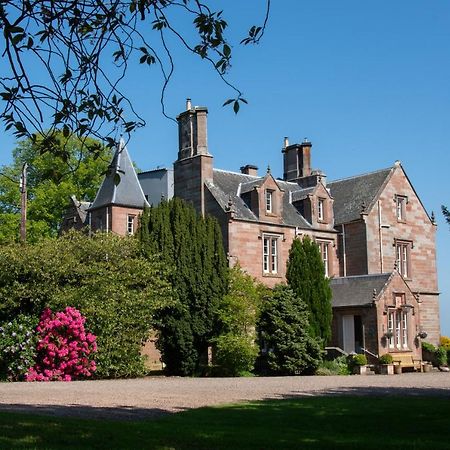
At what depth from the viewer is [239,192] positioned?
3925 centimetres

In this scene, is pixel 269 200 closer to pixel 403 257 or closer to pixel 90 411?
pixel 403 257

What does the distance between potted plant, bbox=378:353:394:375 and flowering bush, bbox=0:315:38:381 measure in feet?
53.3

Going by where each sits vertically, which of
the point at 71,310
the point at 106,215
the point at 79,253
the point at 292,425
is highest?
the point at 106,215

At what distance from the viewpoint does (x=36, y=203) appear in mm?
47969

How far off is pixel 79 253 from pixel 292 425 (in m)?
16.7

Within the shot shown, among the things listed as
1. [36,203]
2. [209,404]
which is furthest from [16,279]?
[36,203]

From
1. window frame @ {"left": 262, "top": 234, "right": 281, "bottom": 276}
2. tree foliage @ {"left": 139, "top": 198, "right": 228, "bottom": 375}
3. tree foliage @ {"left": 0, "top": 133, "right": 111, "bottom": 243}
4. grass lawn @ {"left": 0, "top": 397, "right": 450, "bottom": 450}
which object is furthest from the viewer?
tree foliage @ {"left": 0, "top": 133, "right": 111, "bottom": 243}

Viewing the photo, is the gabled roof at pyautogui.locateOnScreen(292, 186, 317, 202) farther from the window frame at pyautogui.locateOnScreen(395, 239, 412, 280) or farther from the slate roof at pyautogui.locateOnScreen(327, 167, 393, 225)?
the window frame at pyautogui.locateOnScreen(395, 239, 412, 280)

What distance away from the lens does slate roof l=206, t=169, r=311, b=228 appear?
37500mm

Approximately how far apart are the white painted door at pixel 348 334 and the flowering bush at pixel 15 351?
55.5 ft

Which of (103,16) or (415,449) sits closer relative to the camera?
(103,16)

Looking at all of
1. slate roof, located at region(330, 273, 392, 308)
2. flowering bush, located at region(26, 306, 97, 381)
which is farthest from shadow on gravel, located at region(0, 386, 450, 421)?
slate roof, located at region(330, 273, 392, 308)

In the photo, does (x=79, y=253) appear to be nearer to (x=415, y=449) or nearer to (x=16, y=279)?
(x=16, y=279)

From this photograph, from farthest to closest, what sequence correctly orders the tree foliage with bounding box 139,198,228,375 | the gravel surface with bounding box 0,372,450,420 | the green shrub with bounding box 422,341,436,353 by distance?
the green shrub with bounding box 422,341,436,353, the tree foliage with bounding box 139,198,228,375, the gravel surface with bounding box 0,372,450,420
